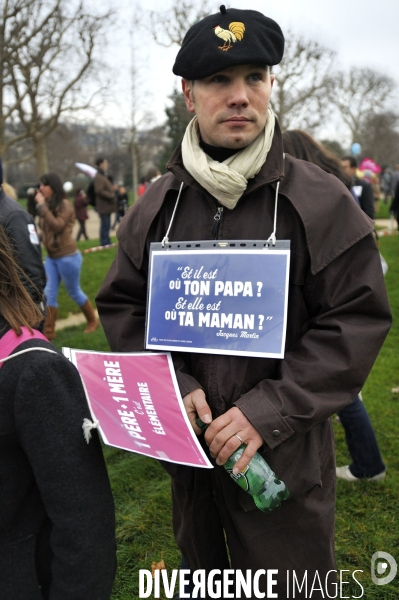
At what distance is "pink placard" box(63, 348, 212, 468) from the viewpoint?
1.59m

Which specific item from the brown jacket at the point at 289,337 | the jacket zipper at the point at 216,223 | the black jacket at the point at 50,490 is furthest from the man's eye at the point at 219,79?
the black jacket at the point at 50,490

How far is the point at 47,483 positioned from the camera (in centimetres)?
126

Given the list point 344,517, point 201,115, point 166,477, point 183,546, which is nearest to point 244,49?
point 201,115

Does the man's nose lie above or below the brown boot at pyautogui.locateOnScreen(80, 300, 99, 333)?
above

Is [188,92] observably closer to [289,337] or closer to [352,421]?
[289,337]

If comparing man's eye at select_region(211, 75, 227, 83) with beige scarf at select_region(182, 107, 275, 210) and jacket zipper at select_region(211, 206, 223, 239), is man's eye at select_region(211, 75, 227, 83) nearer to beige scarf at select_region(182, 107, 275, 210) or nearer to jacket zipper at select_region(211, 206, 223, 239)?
beige scarf at select_region(182, 107, 275, 210)

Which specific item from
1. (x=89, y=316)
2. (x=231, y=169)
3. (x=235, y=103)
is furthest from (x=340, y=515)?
(x=89, y=316)

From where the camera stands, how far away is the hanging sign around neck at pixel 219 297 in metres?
1.57

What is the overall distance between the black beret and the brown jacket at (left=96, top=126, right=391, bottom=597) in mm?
269

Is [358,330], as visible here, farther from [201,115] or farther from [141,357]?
[201,115]

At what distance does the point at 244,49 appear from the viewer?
1627 mm

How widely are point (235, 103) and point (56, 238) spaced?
497 centimetres

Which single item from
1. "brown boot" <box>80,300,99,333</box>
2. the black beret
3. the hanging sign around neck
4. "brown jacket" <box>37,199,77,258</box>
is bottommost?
"brown boot" <box>80,300,99,333</box>

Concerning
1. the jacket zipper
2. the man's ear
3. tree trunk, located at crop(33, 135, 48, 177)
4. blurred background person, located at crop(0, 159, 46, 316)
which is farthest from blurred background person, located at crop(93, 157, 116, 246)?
tree trunk, located at crop(33, 135, 48, 177)
